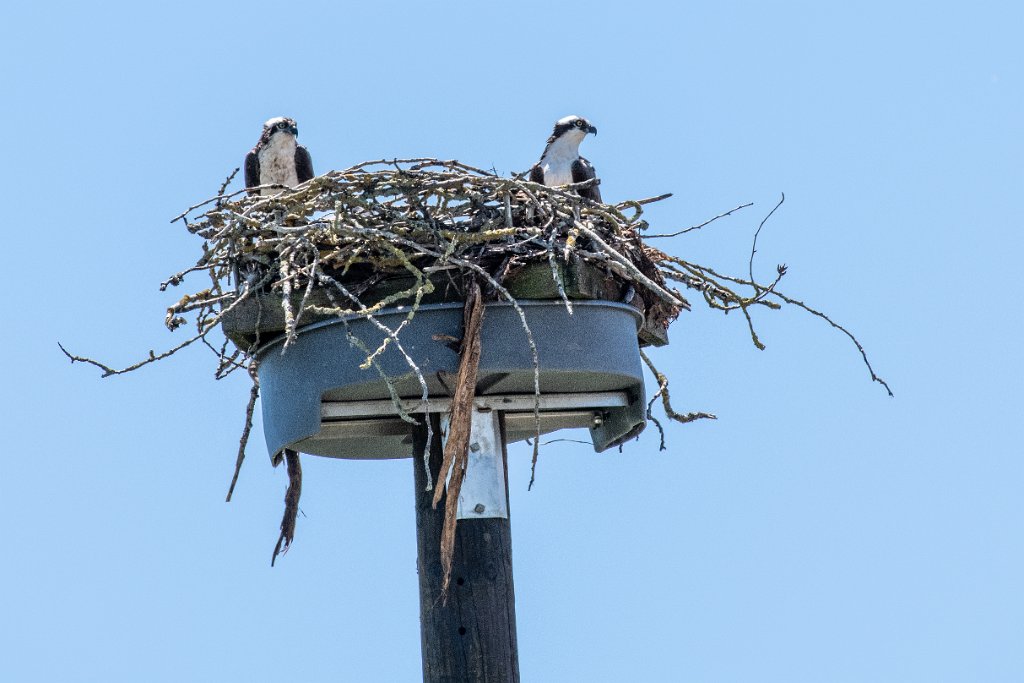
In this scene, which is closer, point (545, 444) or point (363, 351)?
point (363, 351)

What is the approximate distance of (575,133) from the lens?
8.68 metres

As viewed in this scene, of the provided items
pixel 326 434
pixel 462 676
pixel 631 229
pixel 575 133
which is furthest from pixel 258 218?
pixel 575 133

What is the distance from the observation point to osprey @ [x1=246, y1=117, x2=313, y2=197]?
845 centimetres

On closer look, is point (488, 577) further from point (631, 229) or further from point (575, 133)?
point (575, 133)

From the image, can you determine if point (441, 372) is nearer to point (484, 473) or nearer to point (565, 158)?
point (484, 473)

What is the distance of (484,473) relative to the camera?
5812mm

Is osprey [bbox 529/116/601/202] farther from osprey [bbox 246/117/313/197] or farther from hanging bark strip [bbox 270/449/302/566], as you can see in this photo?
hanging bark strip [bbox 270/449/302/566]

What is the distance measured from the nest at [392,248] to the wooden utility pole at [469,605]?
0.81 meters

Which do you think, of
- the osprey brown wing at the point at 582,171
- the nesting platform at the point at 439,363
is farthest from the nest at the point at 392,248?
the osprey brown wing at the point at 582,171

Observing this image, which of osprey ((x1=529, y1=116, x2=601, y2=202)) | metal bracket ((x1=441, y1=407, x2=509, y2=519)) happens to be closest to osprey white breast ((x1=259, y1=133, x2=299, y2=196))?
osprey ((x1=529, y1=116, x2=601, y2=202))

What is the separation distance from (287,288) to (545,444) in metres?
1.51

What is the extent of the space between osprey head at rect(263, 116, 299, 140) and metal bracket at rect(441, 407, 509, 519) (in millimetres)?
3274

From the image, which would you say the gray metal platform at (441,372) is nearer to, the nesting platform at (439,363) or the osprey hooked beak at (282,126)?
the nesting platform at (439,363)

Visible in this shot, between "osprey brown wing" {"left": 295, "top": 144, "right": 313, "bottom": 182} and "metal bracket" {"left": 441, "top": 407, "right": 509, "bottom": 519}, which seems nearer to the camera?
"metal bracket" {"left": 441, "top": 407, "right": 509, "bottom": 519}
